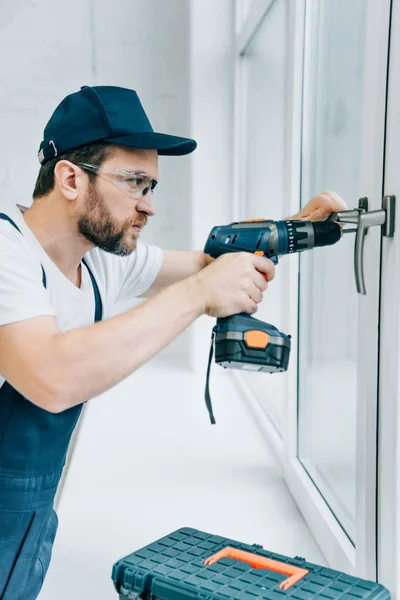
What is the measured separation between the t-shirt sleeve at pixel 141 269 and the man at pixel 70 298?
0.12m

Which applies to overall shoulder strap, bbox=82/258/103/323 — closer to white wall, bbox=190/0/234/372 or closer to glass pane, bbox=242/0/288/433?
glass pane, bbox=242/0/288/433

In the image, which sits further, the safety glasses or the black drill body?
the safety glasses

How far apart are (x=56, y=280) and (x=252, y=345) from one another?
18.0 inches

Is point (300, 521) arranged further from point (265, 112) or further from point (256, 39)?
point (256, 39)

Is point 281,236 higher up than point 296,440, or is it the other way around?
point 281,236

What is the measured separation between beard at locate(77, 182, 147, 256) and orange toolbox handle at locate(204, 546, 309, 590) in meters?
0.62

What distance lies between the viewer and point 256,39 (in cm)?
276

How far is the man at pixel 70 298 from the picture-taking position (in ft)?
3.39

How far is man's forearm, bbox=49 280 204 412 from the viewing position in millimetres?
1018

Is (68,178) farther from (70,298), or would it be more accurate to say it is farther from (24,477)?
(24,477)

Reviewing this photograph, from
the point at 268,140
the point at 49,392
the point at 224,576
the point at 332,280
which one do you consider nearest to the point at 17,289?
the point at 49,392

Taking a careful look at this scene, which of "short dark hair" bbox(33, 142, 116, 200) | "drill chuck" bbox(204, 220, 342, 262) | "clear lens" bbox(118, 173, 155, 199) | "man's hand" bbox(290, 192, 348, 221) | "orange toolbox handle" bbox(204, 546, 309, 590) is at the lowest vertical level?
"orange toolbox handle" bbox(204, 546, 309, 590)

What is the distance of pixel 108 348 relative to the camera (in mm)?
1032

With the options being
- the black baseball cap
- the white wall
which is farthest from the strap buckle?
the white wall
